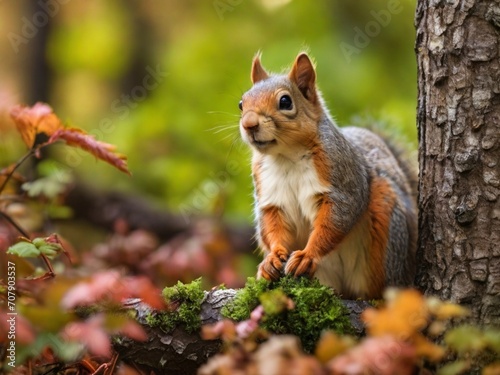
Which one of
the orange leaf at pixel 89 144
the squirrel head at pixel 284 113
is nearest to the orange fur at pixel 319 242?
the squirrel head at pixel 284 113

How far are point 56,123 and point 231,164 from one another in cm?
318

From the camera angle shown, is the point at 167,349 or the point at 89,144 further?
the point at 89,144

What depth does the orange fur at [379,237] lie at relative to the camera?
9.29 ft

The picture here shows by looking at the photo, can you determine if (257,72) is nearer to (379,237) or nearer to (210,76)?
(379,237)

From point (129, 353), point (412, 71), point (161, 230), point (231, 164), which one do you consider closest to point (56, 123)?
point (129, 353)

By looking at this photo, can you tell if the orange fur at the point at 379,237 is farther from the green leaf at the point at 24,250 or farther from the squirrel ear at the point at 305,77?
the green leaf at the point at 24,250

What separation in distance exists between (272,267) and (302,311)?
28 cm

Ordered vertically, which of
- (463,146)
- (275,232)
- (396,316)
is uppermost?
(463,146)

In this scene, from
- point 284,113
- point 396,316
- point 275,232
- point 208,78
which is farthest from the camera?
point 208,78

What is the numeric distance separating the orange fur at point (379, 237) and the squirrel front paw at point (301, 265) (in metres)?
0.37

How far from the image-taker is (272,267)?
8.52 ft

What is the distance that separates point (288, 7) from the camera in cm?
728

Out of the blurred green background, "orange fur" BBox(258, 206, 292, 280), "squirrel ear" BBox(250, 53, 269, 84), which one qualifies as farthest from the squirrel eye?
the blurred green background

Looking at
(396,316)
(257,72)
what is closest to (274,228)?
(257,72)
